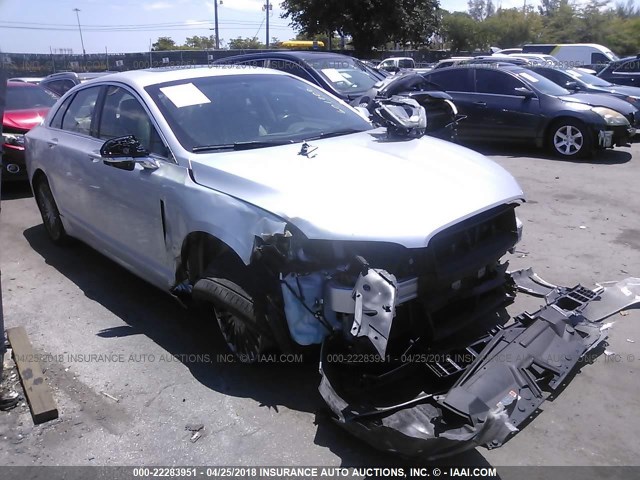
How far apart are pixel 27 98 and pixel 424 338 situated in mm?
9040

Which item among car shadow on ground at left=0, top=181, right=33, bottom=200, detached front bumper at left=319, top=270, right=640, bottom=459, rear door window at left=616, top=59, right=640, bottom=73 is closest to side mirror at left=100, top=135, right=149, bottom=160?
detached front bumper at left=319, top=270, right=640, bottom=459

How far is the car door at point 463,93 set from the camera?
11250 mm

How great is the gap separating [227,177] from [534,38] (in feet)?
206

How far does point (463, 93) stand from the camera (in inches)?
449

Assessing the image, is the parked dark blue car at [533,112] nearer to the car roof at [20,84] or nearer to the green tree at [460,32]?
the car roof at [20,84]

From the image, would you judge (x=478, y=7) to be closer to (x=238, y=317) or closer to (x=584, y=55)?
(x=584, y=55)

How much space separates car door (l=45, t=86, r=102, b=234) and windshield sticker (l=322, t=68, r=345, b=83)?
521cm

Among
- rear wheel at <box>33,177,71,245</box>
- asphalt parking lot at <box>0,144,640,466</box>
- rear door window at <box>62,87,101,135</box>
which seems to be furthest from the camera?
rear wheel at <box>33,177,71,245</box>

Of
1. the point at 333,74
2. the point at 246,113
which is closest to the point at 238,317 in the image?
the point at 246,113

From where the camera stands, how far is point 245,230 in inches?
130

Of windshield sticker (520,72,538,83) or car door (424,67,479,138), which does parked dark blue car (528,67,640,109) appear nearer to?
windshield sticker (520,72,538,83)

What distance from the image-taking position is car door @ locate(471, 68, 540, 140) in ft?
34.8

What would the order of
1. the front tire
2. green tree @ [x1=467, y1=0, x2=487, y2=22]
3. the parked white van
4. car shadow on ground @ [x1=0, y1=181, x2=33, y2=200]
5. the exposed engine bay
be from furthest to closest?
green tree @ [x1=467, y1=0, x2=487, y2=22]
the parked white van
car shadow on ground @ [x1=0, y1=181, x2=33, y2=200]
the front tire
the exposed engine bay

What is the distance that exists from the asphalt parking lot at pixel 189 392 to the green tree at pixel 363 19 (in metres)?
35.3
